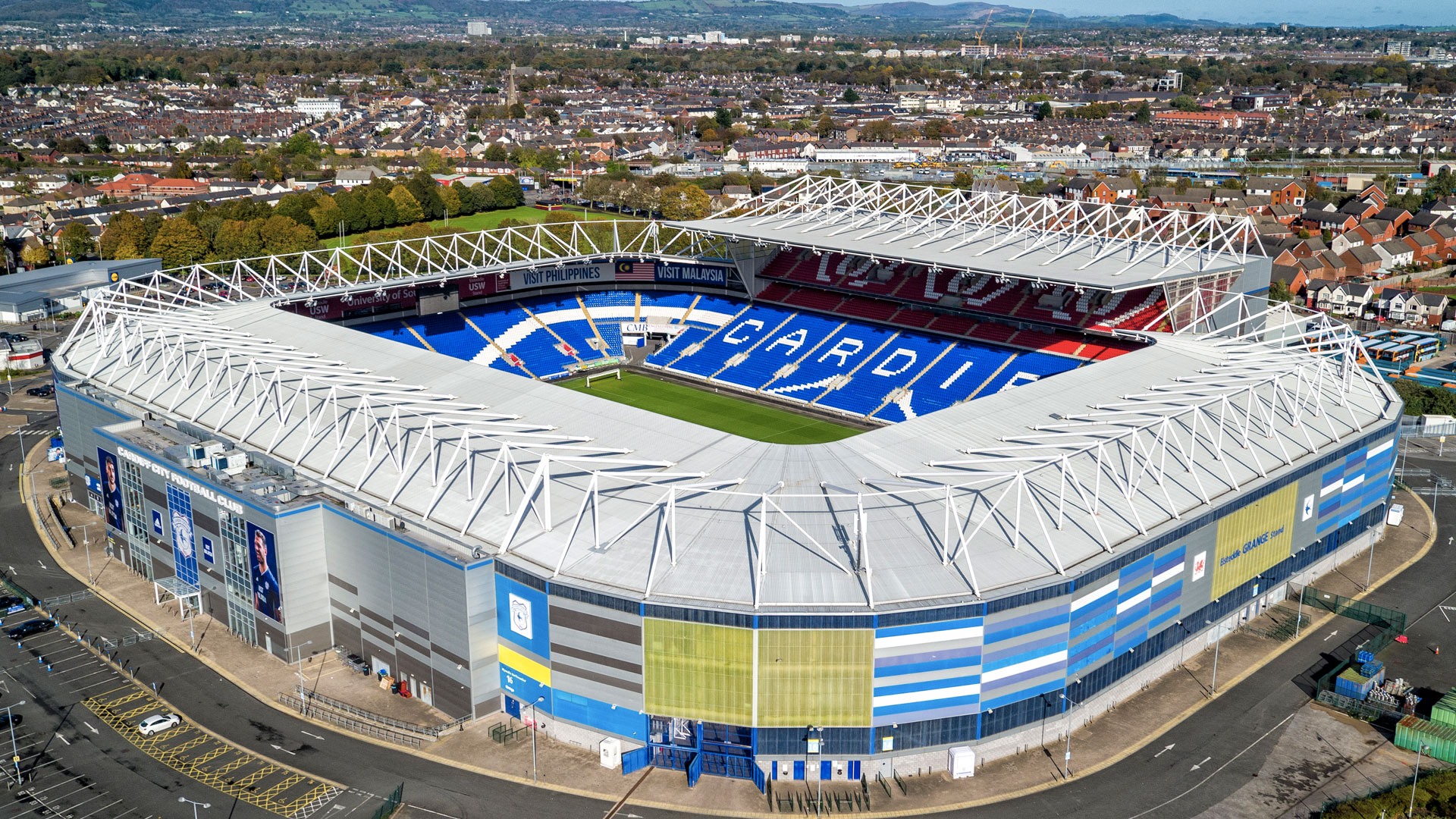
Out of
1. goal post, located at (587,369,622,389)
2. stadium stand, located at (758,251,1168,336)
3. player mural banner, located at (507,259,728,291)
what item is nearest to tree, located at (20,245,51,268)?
player mural banner, located at (507,259,728,291)

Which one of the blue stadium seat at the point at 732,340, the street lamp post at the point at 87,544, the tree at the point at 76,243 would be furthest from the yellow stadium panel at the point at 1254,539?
the tree at the point at 76,243

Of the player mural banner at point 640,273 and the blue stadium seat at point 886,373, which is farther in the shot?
the player mural banner at point 640,273

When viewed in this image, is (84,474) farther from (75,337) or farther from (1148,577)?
(1148,577)

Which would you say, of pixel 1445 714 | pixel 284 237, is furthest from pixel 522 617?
pixel 284 237

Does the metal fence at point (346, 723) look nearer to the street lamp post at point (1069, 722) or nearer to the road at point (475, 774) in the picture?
the road at point (475, 774)

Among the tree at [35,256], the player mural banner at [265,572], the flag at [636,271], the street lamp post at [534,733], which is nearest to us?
the street lamp post at [534,733]
